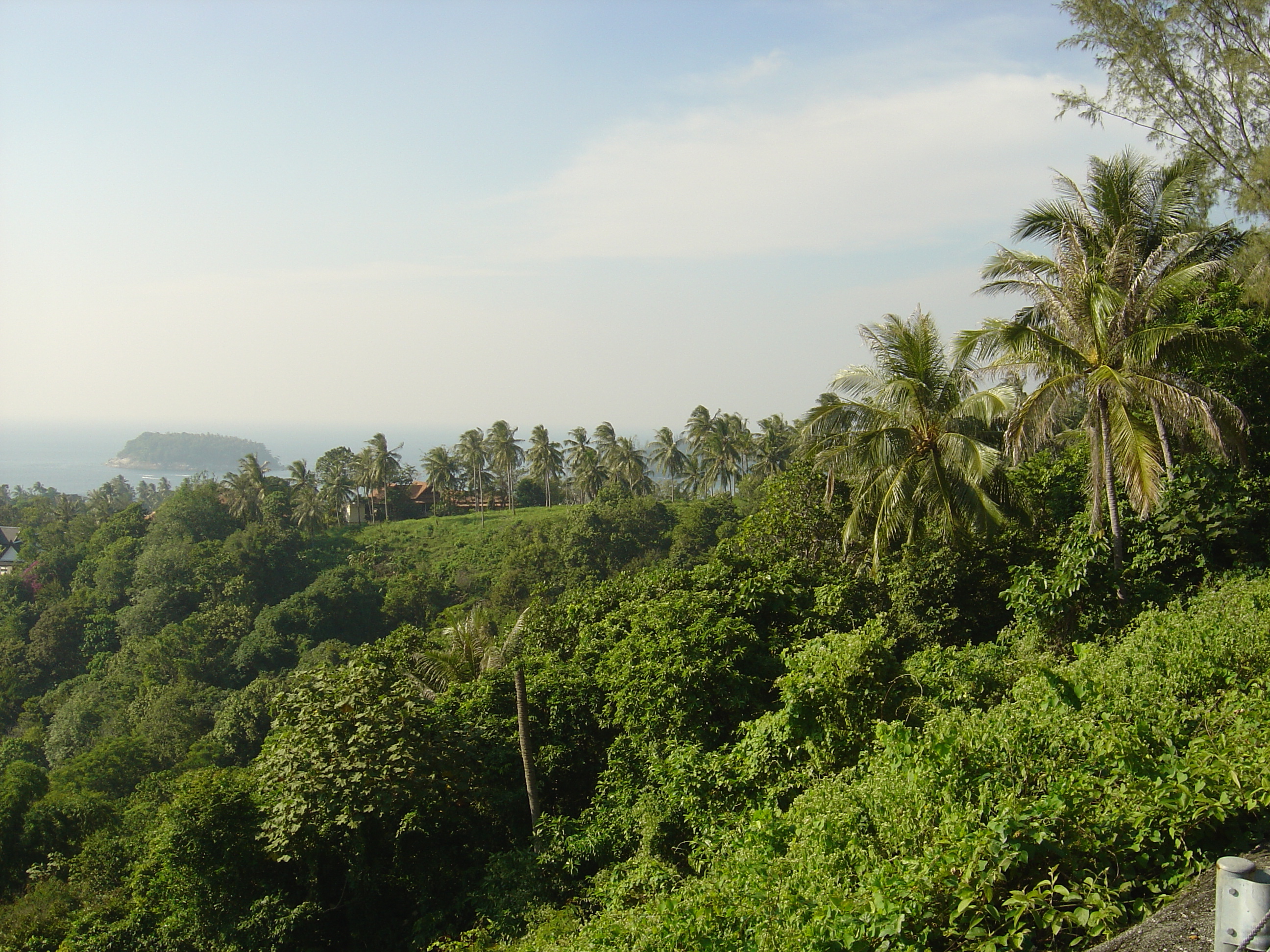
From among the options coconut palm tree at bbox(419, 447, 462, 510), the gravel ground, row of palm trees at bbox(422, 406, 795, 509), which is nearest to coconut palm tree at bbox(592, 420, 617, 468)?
row of palm trees at bbox(422, 406, 795, 509)

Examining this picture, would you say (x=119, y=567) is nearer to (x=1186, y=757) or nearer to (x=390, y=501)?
(x=390, y=501)

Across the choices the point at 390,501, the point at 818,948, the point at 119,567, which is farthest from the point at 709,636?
the point at 390,501

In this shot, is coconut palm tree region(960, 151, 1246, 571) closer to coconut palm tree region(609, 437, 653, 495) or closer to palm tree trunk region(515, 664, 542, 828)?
palm tree trunk region(515, 664, 542, 828)

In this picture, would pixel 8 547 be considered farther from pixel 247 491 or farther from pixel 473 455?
pixel 473 455

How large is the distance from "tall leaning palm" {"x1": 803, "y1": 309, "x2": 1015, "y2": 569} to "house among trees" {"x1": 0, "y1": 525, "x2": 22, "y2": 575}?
6754 cm

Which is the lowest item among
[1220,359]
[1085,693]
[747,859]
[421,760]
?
[421,760]

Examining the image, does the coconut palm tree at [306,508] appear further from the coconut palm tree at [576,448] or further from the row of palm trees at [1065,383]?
the row of palm trees at [1065,383]

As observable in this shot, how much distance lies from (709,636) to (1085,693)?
6.11m

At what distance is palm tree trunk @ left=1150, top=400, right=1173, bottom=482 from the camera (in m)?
10.6

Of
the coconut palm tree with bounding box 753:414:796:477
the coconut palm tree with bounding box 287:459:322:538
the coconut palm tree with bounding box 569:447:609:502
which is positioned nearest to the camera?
the coconut palm tree with bounding box 753:414:796:477

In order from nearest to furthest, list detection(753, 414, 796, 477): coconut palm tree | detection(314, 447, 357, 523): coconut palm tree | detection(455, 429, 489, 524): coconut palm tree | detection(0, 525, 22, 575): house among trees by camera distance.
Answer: detection(753, 414, 796, 477): coconut palm tree, detection(0, 525, 22, 575): house among trees, detection(314, 447, 357, 523): coconut palm tree, detection(455, 429, 489, 524): coconut palm tree

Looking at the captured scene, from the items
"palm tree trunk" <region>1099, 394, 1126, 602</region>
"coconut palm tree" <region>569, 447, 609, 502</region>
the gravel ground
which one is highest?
"coconut palm tree" <region>569, 447, 609, 502</region>

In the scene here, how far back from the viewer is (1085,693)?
6.09 meters

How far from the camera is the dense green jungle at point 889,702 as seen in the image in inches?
178
